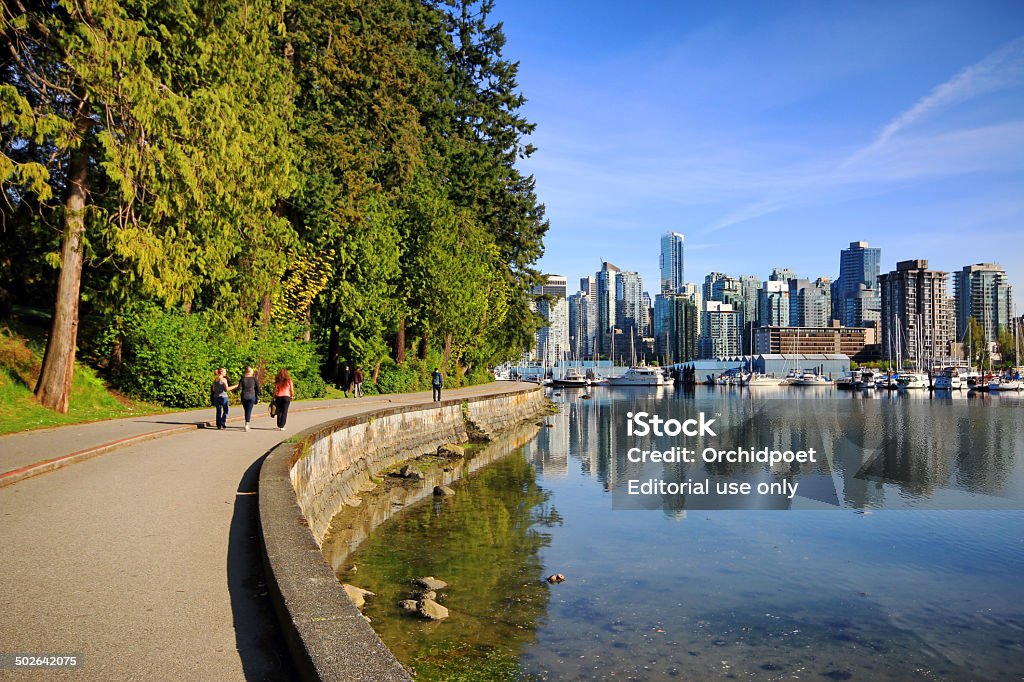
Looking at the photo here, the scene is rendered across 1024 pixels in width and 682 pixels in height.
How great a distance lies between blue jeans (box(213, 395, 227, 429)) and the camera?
21.7m

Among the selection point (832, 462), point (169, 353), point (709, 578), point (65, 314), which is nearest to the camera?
point (709, 578)

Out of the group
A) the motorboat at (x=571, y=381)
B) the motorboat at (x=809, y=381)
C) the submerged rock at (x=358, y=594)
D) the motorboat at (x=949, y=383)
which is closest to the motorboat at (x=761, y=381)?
the motorboat at (x=809, y=381)

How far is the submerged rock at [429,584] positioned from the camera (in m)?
13.3

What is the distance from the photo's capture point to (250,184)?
2723 centimetres

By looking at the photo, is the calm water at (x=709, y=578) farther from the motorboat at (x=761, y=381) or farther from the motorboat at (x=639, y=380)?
the motorboat at (x=761, y=381)

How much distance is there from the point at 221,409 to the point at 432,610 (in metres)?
12.2

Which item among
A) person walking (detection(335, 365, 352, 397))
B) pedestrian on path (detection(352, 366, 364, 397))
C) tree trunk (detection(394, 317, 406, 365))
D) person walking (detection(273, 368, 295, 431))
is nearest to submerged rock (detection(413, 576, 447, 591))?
person walking (detection(273, 368, 295, 431))

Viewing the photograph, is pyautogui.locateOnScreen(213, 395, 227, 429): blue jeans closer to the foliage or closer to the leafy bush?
the foliage

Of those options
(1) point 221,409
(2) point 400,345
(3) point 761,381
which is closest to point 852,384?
(3) point 761,381

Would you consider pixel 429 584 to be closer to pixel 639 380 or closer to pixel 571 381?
pixel 571 381

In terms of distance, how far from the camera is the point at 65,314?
2328 cm

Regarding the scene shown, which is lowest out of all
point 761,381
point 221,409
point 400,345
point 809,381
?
point 809,381

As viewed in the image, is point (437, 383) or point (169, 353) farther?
point (437, 383)

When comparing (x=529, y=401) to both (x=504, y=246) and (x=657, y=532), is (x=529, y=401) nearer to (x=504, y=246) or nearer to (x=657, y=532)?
(x=504, y=246)
